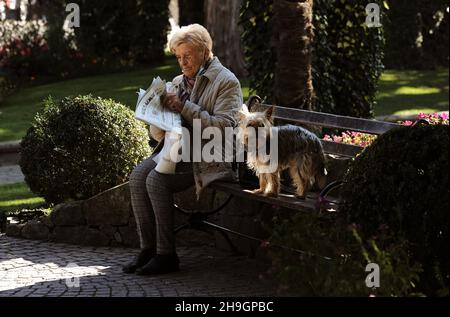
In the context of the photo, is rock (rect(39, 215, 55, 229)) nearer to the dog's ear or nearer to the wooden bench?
the wooden bench

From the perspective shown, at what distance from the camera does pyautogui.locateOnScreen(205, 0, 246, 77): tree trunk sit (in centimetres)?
1866

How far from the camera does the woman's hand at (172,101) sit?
689 centimetres

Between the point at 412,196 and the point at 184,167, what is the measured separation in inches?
91.1

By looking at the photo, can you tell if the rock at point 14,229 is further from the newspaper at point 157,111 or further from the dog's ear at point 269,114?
the dog's ear at point 269,114

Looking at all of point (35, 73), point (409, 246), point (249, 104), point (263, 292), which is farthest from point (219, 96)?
point (35, 73)

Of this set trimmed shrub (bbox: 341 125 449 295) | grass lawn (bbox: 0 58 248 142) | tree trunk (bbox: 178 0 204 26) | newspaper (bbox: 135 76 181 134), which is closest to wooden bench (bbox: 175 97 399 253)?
trimmed shrub (bbox: 341 125 449 295)

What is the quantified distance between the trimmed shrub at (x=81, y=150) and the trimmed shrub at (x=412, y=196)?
3464 millimetres

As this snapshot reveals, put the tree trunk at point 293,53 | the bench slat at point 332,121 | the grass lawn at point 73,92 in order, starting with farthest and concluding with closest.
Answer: the grass lawn at point 73,92 → the tree trunk at point 293,53 → the bench slat at point 332,121

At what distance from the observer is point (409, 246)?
211 inches

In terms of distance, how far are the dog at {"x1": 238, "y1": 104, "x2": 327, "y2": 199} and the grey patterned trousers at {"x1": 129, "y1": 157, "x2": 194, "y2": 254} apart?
61 cm

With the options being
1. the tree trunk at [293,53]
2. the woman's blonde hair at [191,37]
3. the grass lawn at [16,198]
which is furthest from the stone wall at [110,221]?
the tree trunk at [293,53]

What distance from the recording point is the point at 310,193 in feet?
23.1

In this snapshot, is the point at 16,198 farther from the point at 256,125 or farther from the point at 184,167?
the point at 256,125

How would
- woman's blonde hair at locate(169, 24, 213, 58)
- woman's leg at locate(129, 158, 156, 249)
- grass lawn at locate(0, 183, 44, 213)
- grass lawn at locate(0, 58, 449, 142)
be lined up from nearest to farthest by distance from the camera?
woman's blonde hair at locate(169, 24, 213, 58), woman's leg at locate(129, 158, 156, 249), grass lawn at locate(0, 183, 44, 213), grass lawn at locate(0, 58, 449, 142)
